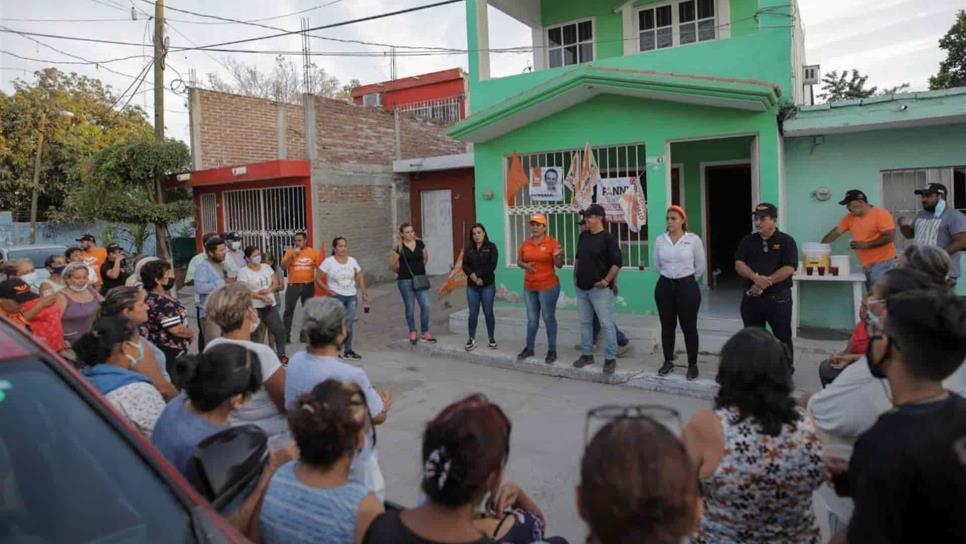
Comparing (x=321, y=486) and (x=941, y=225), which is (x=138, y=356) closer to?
(x=321, y=486)

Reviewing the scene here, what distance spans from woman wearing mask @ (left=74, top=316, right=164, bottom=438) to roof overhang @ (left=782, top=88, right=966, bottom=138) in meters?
7.55

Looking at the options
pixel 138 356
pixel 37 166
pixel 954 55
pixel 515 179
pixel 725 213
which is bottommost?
pixel 138 356

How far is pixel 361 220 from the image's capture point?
1466cm

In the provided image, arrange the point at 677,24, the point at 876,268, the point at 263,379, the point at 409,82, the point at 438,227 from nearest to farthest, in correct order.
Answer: the point at 263,379
the point at 876,268
the point at 677,24
the point at 438,227
the point at 409,82

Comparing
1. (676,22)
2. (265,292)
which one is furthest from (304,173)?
(676,22)

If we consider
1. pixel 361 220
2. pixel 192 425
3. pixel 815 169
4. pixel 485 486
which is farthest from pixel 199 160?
pixel 485 486

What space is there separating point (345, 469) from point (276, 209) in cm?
1320

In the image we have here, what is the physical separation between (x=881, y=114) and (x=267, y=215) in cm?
1190

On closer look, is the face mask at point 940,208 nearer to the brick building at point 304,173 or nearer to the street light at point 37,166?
the brick building at point 304,173

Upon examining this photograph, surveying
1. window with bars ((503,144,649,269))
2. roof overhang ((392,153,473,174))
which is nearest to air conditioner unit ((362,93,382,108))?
roof overhang ((392,153,473,174))

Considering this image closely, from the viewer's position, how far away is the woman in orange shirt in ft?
24.2

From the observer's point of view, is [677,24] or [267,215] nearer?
[677,24]

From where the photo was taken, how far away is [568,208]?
348 inches

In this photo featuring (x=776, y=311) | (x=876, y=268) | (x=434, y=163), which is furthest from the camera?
(x=434, y=163)
